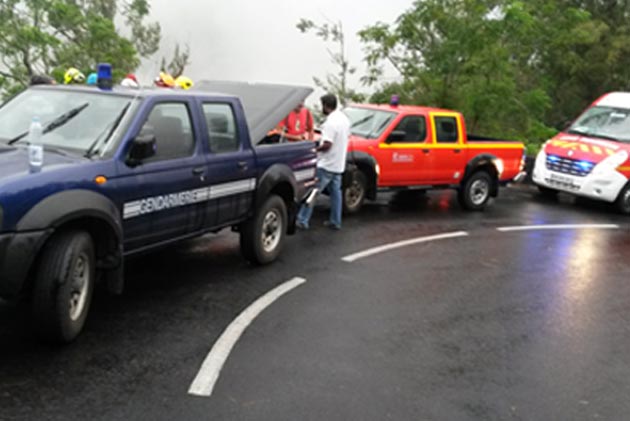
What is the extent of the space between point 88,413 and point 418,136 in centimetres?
847

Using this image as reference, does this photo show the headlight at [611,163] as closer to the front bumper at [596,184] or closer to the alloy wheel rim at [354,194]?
the front bumper at [596,184]

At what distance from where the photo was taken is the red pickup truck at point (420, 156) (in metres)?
10.9

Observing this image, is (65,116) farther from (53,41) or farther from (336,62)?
(336,62)

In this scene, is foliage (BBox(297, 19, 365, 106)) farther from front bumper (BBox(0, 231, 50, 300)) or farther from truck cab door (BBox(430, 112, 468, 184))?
front bumper (BBox(0, 231, 50, 300))

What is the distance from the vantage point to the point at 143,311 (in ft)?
19.1

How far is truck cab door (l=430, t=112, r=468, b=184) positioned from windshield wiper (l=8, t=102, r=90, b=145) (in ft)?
23.3

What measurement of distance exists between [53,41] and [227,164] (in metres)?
12.1

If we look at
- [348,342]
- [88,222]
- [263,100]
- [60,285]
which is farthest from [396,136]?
[60,285]

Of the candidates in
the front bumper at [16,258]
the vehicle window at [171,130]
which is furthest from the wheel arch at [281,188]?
the front bumper at [16,258]

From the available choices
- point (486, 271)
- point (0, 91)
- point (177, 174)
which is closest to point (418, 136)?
point (486, 271)

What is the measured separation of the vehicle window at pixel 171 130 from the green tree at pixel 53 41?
11884 millimetres

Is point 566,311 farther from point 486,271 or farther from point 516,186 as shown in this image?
point 516,186

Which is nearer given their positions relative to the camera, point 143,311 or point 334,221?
point 143,311

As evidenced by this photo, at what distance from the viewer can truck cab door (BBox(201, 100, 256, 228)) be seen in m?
6.39
